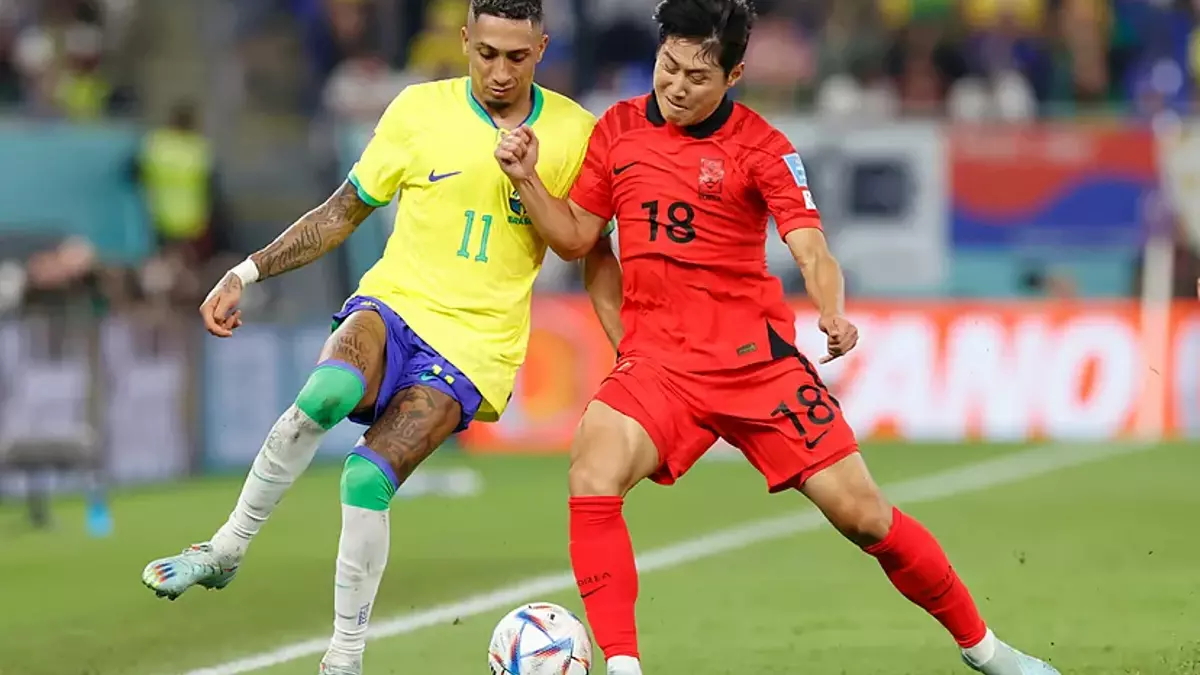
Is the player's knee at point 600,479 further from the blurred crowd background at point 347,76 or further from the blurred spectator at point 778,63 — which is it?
the blurred spectator at point 778,63

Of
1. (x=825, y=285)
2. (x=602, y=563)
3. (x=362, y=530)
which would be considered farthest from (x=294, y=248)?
(x=825, y=285)

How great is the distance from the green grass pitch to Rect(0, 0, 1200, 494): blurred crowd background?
3029 mm

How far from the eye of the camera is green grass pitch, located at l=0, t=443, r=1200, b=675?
26.9 feet

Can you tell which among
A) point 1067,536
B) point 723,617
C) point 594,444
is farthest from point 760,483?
point 594,444

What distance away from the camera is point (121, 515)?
548 inches

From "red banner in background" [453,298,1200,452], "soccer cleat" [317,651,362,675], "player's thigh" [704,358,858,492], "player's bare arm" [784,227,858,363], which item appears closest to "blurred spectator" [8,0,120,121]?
"red banner in background" [453,298,1200,452]

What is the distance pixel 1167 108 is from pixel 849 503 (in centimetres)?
1321

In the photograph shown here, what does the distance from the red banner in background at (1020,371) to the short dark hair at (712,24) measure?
11.5 meters

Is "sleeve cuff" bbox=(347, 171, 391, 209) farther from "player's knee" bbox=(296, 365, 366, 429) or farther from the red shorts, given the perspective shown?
the red shorts

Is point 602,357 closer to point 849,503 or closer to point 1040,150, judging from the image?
point 1040,150

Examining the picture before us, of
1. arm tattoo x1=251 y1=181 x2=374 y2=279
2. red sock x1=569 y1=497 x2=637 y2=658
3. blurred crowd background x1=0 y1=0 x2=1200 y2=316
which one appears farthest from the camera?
blurred crowd background x1=0 y1=0 x2=1200 y2=316

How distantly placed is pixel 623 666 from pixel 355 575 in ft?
3.26

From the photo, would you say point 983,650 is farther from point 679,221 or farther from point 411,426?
point 411,426

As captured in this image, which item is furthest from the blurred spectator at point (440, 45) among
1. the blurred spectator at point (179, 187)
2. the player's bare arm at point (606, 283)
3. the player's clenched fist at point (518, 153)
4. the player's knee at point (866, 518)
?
the player's knee at point (866, 518)
